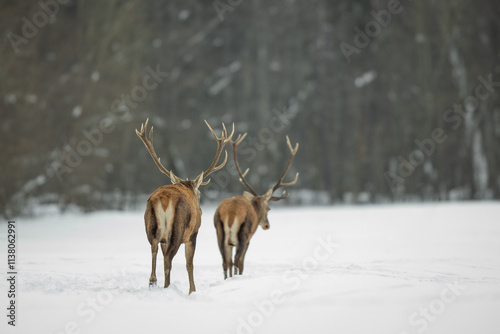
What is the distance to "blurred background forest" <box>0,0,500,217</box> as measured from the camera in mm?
16641

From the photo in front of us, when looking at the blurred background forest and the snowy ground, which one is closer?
the snowy ground

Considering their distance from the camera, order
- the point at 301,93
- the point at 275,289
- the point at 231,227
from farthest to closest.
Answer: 1. the point at 301,93
2. the point at 231,227
3. the point at 275,289

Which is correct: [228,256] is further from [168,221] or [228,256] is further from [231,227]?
[168,221]

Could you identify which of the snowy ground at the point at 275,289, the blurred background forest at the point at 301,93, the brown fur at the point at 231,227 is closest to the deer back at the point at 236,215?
the brown fur at the point at 231,227

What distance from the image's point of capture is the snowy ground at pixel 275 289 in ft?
13.4

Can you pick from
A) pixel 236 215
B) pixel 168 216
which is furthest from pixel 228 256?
pixel 168 216

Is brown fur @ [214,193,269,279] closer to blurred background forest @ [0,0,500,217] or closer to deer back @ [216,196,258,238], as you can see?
deer back @ [216,196,258,238]

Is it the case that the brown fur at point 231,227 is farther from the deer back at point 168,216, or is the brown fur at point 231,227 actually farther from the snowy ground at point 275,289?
the deer back at point 168,216

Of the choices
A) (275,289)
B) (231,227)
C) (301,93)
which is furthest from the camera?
(301,93)

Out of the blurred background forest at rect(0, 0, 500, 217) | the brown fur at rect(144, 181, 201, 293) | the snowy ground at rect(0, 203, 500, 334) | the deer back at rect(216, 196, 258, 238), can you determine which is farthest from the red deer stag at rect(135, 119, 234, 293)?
the blurred background forest at rect(0, 0, 500, 217)

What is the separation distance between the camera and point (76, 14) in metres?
15.6

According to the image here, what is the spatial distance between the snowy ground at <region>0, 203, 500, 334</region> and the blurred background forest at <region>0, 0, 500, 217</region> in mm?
7522

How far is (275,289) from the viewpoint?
4.90 metres

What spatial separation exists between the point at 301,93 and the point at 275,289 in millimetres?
15232
